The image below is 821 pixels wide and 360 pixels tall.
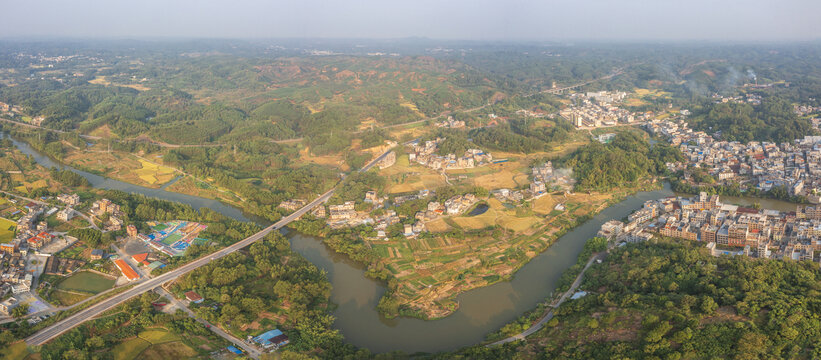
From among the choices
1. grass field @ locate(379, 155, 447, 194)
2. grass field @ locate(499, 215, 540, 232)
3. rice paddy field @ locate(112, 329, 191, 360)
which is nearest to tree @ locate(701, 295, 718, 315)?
grass field @ locate(499, 215, 540, 232)

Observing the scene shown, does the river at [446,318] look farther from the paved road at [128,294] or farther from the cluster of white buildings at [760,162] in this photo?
the cluster of white buildings at [760,162]

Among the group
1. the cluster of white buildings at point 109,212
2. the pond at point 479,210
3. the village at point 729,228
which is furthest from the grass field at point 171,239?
the village at point 729,228

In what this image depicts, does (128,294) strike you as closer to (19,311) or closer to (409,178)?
(19,311)

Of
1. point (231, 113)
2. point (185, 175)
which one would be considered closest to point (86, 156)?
point (185, 175)

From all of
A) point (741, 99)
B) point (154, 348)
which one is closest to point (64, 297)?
point (154, 348)

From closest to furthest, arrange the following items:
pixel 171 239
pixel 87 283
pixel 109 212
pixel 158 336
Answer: pixel 158 336 < pixel 87 283 < pixel 171 239 < pixel 109 212

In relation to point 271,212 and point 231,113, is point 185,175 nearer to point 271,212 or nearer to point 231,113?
point 271,212
